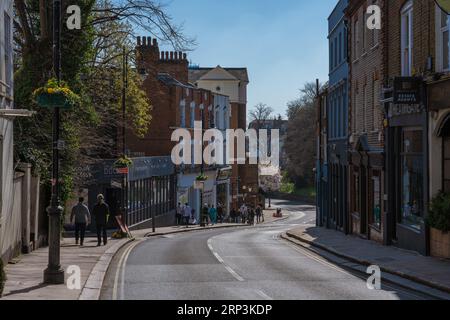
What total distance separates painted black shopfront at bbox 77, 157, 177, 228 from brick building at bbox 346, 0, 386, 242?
34.4 feet

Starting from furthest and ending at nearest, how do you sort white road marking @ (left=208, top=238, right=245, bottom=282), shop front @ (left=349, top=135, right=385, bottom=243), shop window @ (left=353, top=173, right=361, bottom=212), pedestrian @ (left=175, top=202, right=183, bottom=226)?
pedestrian @ (left=175, top=202, right=183, bottom=226) < shop window @ (left=353, top=173, right=361, bottom=212) < shop front @ (left=349, top=135, right=385, bottom=243) < white road marking @ (left=208, top=238, right=245, bottom=282)

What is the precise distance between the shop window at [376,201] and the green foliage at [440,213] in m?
7.97

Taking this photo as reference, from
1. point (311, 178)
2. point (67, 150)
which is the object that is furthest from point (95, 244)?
point (311, 178)

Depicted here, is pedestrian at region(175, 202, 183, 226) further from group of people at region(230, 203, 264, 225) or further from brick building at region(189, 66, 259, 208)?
brick building at region(189, 66, 259, 208)

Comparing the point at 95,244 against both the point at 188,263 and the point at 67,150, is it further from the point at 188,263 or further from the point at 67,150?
the point at 188,263

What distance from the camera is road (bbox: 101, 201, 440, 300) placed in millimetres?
14734

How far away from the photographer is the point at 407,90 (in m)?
22.5

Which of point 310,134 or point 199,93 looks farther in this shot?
point 310,134

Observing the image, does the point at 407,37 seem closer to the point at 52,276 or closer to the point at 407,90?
the point at 407,90

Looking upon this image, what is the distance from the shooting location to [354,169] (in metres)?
35.6

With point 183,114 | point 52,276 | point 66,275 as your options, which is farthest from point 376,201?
point 183,114

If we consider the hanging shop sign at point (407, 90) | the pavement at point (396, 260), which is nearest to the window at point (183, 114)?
the pavement at point (396, 260)

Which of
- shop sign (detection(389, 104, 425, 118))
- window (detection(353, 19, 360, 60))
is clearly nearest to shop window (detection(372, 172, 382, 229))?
shop sign (detection(389, 104, 425, 118))
